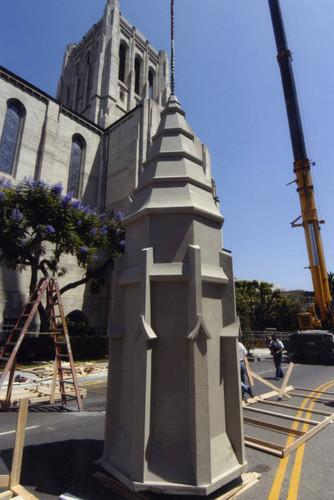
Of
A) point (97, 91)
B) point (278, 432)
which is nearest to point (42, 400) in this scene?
point (278, 432)

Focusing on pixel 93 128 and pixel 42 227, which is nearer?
pixel 42 227

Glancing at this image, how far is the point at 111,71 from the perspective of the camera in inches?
1506

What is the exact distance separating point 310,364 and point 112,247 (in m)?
15.6

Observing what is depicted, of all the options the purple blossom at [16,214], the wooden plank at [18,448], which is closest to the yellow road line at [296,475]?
the wooden plank at [18,448]

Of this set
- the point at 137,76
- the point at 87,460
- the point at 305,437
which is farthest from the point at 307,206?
the point at 137,76

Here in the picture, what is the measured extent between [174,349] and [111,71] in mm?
43807

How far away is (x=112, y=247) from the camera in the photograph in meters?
21.8

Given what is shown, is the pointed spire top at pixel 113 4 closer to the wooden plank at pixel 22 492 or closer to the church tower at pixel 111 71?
the church tower at pixel 111 71

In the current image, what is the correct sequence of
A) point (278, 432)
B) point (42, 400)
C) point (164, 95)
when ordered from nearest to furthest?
point (278, 432) → point (42, 400) → point (164, 95)

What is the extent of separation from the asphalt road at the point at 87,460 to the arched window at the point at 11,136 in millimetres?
22276

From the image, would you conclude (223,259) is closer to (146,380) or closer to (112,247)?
(146,380)

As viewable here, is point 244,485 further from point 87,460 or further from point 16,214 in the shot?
point 16,214

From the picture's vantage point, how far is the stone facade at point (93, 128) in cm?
2453

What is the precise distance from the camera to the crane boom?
1853 centimetres
